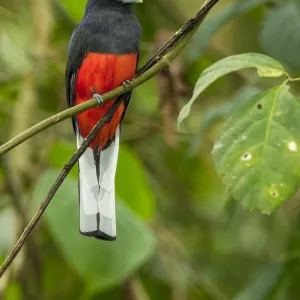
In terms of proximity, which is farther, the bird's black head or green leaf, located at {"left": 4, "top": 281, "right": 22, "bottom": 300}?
green leaf, located at {"left": 4, "top": 281, "right": 22, "bottom": 300}

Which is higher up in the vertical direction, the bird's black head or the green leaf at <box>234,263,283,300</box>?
the bird's black head

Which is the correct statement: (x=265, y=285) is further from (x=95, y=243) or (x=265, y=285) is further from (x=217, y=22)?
(x=217, y=22)

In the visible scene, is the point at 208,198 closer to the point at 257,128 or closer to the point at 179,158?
the point at 179,158

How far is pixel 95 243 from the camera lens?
2904 mm

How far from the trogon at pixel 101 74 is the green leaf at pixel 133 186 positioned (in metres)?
0.39

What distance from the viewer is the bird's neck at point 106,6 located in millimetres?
2830

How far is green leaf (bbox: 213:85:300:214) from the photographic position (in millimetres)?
1703

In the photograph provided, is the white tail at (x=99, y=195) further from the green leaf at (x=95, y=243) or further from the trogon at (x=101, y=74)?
the green leaf at (x=95, y=243)

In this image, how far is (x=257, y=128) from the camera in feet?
5.80

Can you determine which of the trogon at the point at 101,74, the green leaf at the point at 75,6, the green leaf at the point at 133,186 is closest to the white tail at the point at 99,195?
the trogon at the point at 101,74

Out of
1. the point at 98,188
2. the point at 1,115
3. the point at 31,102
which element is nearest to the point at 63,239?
the point at 98,188

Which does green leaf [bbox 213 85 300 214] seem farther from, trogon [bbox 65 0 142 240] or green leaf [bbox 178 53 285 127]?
trogon [bbox 65 0 142 240]

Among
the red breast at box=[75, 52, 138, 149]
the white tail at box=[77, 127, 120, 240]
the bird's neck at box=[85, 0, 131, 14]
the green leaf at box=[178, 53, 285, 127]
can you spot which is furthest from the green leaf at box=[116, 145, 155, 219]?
the green leaf at box=[178, 53, 285, 127]

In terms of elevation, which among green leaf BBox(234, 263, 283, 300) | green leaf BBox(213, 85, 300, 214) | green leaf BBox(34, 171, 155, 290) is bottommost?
green leaf BBox(234, 263, 283, 300)
